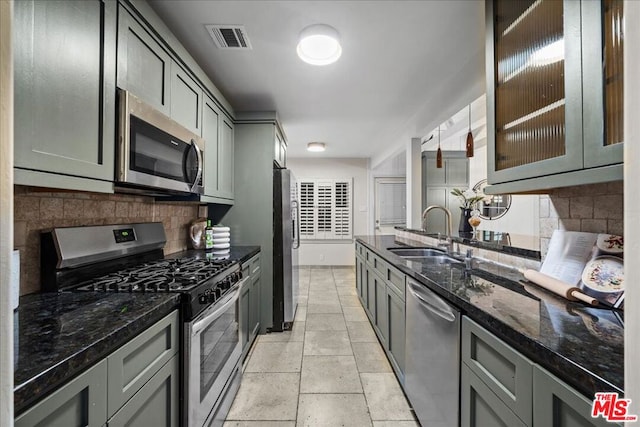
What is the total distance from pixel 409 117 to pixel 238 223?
2.44 metres

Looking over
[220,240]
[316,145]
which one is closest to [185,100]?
[220,240]

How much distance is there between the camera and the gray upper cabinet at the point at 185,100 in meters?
1.81

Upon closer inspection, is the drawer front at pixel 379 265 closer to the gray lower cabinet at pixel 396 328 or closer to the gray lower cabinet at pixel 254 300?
the gray lower cabinet at pixel 396 328

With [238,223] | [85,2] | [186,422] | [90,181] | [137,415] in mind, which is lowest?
[186,422]

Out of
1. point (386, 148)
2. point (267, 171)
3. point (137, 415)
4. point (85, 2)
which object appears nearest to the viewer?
point (137, 415)

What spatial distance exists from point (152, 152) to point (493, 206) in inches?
205

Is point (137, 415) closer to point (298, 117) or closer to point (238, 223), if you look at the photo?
point (238, 223)

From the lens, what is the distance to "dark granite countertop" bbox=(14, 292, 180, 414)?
24.7 inches

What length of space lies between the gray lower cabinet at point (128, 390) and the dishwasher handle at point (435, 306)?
117cm

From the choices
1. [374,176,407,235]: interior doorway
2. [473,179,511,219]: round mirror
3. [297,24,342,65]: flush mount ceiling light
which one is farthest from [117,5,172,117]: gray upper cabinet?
[374,176,407,235]: interior doorway

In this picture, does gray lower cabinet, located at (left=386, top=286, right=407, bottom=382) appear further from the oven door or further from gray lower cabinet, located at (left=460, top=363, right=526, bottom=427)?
the oven door

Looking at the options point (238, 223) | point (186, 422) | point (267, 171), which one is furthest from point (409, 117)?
point (186, 422)

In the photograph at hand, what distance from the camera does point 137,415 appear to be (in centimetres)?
95

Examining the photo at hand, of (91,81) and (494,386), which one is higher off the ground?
(91,81)
